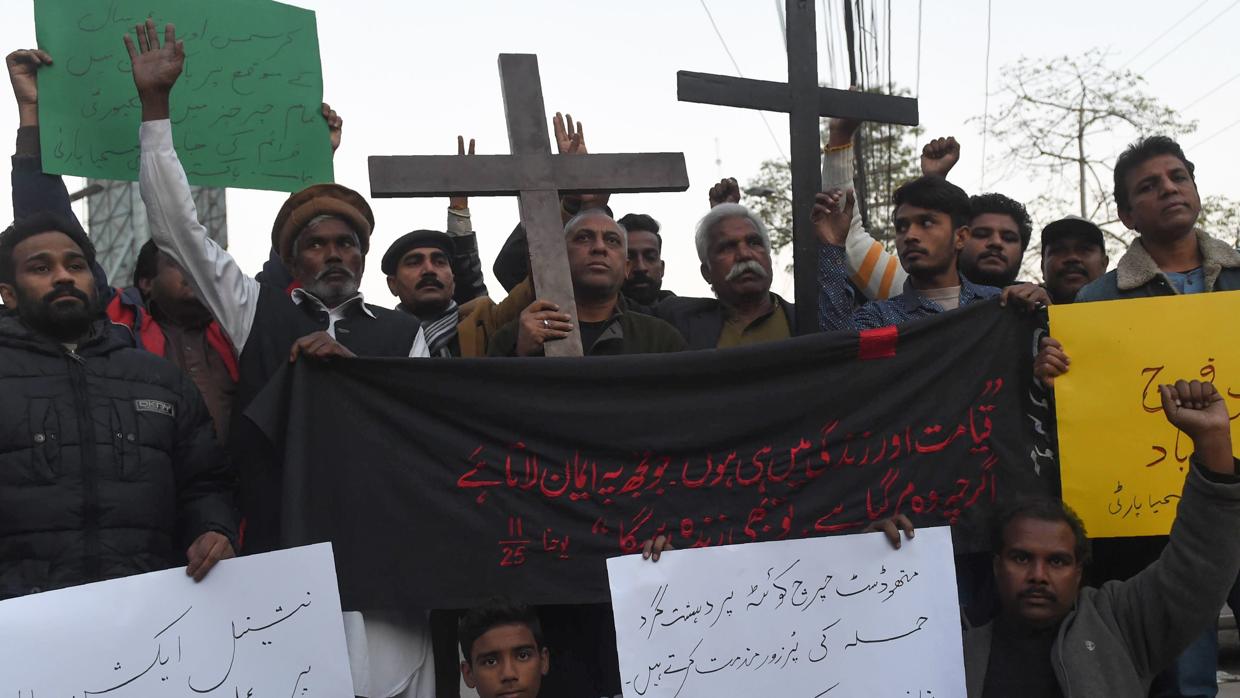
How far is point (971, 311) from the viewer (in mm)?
4312

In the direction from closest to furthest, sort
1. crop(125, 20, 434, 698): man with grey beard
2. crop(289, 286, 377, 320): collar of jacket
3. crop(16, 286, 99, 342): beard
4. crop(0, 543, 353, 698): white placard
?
crop(0, 543, 353, 698): white placard, crop(16, 286, 99, 342): beard, crop(125, 20, 434, 698): man with grey beard, crop(289, 286, 377, 320): collar of jacket

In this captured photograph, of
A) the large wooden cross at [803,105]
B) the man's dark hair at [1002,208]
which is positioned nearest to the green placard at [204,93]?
the large wooden cross at [803,105]

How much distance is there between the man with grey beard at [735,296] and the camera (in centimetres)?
507

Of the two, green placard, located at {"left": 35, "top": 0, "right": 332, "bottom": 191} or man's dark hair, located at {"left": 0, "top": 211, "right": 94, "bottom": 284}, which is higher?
green placard, located at {"left": 35, "top": 0, "right": 332, "bottom": 191}

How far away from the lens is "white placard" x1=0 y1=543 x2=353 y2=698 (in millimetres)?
3428

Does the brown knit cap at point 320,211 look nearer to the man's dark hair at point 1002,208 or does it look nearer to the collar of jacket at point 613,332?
the collar of jacket at point 613,332

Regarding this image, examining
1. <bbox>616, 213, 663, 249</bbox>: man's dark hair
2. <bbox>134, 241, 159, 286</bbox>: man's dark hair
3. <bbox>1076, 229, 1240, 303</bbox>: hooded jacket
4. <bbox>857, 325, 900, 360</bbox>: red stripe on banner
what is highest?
<bbox>616, 213, 663, 249</bbox>: man's dark hair

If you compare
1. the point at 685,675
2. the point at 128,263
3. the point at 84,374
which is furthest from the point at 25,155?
the point at 128,263

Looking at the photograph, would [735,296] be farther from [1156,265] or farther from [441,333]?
[1156,265]

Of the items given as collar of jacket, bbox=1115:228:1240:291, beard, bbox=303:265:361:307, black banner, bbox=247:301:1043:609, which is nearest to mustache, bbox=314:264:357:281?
beard, bbox=303:265:361:307

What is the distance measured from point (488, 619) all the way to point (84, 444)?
1293 millimetres

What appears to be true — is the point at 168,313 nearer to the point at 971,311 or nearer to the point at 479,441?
the point at 479,441

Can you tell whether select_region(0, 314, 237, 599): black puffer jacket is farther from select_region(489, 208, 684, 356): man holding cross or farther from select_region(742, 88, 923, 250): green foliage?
select_region(742, 88, 923, 250): green foliage

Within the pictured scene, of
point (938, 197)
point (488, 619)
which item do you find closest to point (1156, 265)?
point (938, 197)
